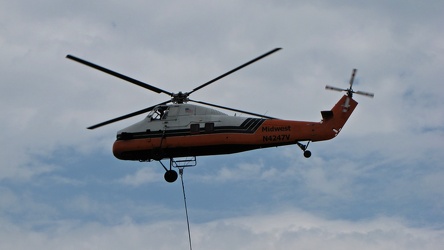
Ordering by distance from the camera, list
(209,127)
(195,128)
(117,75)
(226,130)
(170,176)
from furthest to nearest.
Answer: (170,176) → (195,128) → (209,127) → (226,130) → (117,75)

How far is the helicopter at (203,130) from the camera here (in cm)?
5506

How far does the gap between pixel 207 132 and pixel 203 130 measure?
30 centimetres

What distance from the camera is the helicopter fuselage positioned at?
181 ft

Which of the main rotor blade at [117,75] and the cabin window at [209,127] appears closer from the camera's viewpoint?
the main rotor blade at [117,75]

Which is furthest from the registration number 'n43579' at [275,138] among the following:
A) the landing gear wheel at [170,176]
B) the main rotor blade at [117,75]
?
the main rotor blade at [117,75]

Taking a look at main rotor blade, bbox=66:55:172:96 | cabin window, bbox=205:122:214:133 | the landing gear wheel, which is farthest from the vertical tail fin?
main rotor blade, bbox=66:55:172:96

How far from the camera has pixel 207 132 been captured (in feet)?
184

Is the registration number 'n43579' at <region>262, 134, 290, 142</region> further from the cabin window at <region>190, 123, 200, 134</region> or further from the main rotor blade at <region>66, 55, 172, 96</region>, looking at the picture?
the main rotor blade at <region>66, 55, 172, 96</region>

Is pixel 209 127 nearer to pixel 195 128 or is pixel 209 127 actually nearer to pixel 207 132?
pixel 207 132

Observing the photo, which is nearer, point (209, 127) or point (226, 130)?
point (226, 130)

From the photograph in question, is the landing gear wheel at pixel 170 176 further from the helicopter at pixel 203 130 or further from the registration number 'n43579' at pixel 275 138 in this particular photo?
the registration number 'n43579' at pixel 275 138

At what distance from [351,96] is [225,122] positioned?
766cm

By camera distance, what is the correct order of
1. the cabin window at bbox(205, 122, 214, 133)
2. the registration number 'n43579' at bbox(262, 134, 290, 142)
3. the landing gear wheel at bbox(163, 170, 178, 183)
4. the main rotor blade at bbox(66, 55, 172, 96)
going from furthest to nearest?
the landing gear wheel at bbox(163, 170, 178, 183)
the cabin window at bbox(205, 122, 214, 133)
the registration number 'n43579' at bbox(262, 134, 290, 142)
the main rotor blade at bbox(66, 55, 172, 96)

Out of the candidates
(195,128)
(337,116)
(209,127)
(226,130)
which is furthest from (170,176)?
(337,116)
